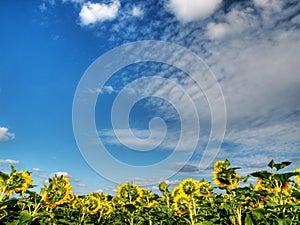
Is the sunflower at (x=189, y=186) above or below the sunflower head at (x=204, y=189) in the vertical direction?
below

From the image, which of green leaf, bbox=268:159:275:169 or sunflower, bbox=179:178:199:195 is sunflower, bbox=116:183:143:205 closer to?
sunflower, bbox=179:178:199:195

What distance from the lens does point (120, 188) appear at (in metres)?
8.45

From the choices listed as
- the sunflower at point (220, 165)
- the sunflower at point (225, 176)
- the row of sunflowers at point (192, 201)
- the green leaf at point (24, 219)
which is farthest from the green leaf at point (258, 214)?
the green leaf at point (24, 219)

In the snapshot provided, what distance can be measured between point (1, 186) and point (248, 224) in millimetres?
4723

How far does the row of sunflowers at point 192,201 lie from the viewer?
4.52 m

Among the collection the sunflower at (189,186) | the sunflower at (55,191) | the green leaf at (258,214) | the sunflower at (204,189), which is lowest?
the green leaf at (258,214)

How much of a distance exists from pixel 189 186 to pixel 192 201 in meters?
0.77

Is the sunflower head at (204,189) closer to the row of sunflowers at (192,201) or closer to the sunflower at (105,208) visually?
the row of sunflowers at (192,201)

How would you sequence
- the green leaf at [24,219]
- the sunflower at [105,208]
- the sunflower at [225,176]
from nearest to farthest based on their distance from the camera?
1. the green leaf at [24,219]
2. the sunflower at [225,176]
3. the sunflower at [105,208]

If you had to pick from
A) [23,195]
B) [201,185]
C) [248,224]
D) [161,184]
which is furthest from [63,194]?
[248,224]

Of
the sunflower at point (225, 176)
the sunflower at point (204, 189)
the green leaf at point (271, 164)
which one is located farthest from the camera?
the sunflower at point (204, 189)

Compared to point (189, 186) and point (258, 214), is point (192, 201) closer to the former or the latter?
point (189, 186)

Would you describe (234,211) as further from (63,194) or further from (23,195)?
(23,195)

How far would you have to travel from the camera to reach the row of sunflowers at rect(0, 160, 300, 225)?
178 inches
